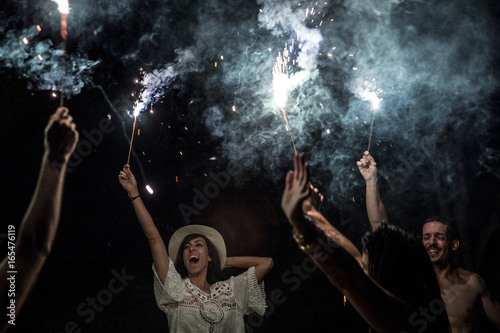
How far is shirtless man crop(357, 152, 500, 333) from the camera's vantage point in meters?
3.96

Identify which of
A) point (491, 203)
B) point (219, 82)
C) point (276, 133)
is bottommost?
point (491, 203)

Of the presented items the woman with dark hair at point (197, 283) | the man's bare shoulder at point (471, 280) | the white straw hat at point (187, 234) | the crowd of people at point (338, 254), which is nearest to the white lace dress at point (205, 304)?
the woman with dark hair at point (197, 283)

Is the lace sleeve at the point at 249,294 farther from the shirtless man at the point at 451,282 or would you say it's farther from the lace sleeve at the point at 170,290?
the shirtless man at the point at 451,282

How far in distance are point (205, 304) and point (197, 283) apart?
0.33 metres

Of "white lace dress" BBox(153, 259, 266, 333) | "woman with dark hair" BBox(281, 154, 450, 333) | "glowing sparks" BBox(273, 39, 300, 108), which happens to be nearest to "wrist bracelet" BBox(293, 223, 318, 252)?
"woman with dark hair" BBox(281, 154, 450, 333)

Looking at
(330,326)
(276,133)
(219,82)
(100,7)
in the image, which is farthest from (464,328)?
(100,7)

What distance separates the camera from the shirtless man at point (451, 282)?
3955 millimetres

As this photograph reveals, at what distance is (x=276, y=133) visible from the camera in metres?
6.14

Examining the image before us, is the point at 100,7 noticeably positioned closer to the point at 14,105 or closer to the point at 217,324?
the point at 14,105

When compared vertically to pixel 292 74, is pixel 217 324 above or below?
below

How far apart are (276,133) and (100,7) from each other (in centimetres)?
333

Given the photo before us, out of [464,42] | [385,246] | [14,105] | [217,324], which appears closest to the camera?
[385,246]

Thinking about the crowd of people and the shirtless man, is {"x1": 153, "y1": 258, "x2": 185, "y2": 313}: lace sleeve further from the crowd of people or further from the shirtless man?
the shirtless man

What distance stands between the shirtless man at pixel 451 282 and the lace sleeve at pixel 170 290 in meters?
2.24
